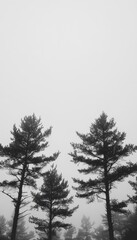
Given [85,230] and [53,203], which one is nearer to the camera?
[53,203]

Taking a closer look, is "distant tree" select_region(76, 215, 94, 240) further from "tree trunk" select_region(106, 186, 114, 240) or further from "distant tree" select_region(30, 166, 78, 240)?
"tree trunk" select_region(106, 186, 114, 240)

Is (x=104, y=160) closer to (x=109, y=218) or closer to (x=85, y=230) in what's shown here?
(x=109, y=218)

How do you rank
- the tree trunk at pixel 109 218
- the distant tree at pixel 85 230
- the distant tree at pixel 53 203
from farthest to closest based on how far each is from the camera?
the distant tree at pixel 85 230 < the distant tree at pixel 53 203 < the tree trunk at pixel 109 218

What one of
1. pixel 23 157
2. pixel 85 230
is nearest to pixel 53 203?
pixel 23 157

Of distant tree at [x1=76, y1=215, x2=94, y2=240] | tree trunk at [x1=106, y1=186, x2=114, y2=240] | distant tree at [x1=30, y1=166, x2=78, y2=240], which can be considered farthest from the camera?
distant tree at [x1=76, y1=215, x2=94, y2=240]

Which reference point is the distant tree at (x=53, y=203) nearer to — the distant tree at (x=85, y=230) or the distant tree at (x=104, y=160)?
the distant tree at (x=104, y=160)

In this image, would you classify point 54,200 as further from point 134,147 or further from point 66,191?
point 134,147

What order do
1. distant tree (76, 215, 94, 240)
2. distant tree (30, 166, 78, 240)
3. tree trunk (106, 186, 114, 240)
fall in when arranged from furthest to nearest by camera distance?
distant tree (76, 215, 94, 240), distant tree (30, 166, 78, 240), tree trunk (106, 186, 114, 240)

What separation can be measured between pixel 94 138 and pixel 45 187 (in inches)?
315

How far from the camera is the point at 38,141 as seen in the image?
1589 centimetres

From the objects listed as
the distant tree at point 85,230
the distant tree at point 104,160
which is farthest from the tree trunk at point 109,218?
the distant tree at point 85,230

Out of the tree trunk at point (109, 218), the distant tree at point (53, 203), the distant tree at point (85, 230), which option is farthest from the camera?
the distant tree at point (85, 230)

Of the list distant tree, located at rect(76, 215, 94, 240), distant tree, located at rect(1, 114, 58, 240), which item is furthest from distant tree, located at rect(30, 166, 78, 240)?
distant tree, located at rect(76, 215, 94, 240)

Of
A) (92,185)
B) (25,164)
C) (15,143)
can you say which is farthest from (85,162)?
(15,143)
